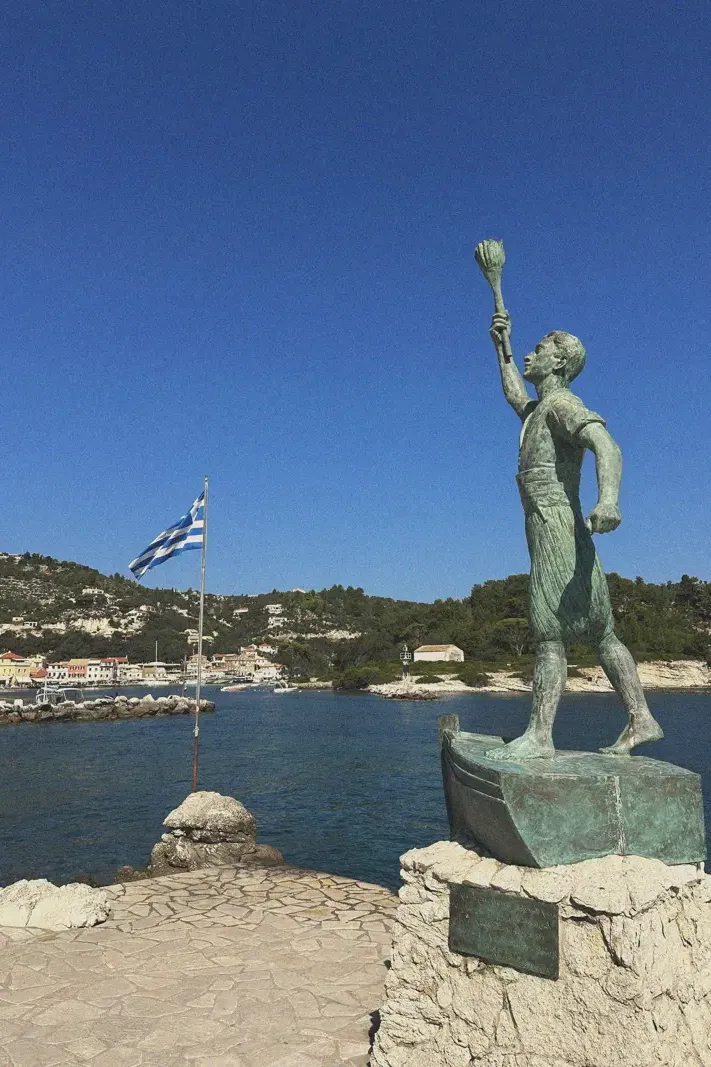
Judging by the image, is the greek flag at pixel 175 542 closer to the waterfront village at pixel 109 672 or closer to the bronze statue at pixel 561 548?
the bronze statue at pixel 561 548

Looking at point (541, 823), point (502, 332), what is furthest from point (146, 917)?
point (502, 332)

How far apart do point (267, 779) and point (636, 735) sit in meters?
21.2

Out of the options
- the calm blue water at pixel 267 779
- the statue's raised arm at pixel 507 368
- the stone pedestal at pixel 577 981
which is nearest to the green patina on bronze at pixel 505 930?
the stone pedestal at pixel 577 981

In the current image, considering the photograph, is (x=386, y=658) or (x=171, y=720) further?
(x=386, y=658)

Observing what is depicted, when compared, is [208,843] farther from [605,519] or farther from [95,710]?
[95,710]

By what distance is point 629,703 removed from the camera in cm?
373

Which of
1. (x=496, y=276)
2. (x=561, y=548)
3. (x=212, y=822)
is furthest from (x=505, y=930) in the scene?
(x=212, y=822)

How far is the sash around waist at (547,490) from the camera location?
390 centimetres

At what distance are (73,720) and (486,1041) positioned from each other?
4963cm

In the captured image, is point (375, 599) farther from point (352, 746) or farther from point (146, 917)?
point (146, 917)

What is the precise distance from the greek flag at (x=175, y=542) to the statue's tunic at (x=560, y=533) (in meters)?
9.15

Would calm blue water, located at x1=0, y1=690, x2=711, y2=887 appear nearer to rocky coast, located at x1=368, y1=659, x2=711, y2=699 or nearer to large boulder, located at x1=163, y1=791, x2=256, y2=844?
large boulder, located at x1=163, y1=791, x2=256, y2=844

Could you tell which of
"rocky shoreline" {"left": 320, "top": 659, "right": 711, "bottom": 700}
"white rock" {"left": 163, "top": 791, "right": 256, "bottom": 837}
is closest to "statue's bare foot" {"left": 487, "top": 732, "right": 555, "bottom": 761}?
"white rock" {"left": 163, "top": 791, "right": 256, "bottom": 837}

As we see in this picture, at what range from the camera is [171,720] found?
161 ft
